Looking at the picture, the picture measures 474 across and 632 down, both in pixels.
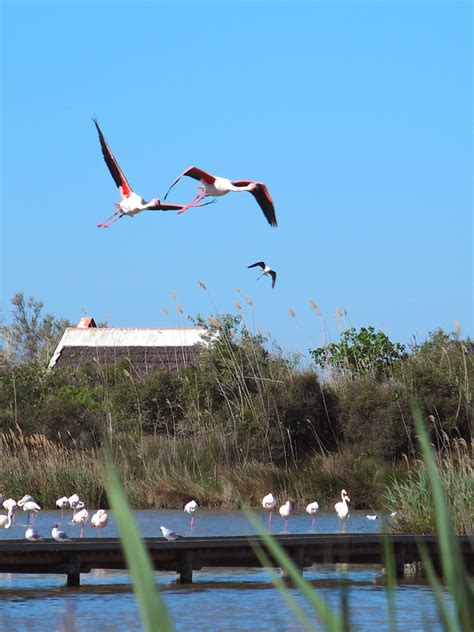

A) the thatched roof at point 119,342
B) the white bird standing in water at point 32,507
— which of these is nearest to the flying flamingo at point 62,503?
the white bird standing in water at point 32,507

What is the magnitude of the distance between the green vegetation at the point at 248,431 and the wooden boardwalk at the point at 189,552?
477 cm

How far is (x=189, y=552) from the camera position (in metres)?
13.1

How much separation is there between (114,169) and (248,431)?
921cm

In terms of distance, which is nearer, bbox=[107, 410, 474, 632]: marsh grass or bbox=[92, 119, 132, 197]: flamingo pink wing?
bbox=[107, 410, 474, 632]: marsh grass

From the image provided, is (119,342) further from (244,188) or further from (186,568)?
(186,568)

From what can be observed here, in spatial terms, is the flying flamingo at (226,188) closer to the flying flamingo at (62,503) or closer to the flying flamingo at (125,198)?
the flying flamingo at (125,198)

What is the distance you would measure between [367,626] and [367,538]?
2683 mm

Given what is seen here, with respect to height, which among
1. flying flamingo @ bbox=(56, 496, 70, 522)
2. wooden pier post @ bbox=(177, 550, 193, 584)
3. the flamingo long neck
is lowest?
wooden pier post @ bbox=(177, 550, 193, 584)

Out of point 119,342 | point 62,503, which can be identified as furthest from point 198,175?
point 119,342

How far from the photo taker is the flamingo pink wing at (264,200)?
552 inches

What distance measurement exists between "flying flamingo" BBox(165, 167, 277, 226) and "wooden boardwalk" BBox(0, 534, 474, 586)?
3.35 m

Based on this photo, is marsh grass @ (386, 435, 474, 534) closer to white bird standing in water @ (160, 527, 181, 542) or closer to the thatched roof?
white bird standing in water @ (160, 527, 181, 542)

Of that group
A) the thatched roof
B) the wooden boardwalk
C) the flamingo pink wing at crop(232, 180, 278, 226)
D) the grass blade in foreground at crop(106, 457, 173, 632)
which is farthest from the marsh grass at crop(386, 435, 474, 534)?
the thatched roof

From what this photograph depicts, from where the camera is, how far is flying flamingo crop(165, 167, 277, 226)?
516 inches
